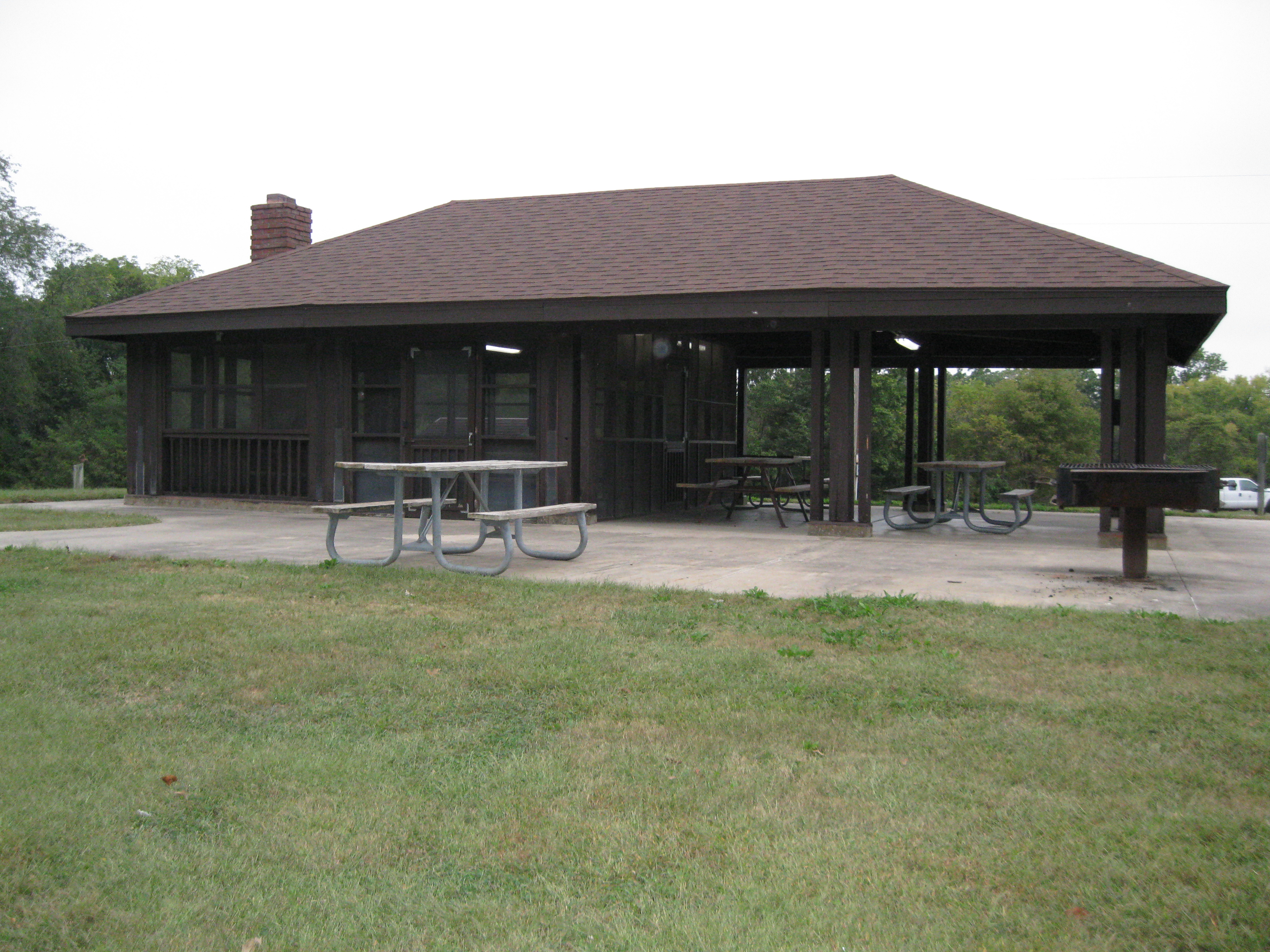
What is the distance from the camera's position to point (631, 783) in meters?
3.40

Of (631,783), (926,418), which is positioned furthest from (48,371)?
(631,783)

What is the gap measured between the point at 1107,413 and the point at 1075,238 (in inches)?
76.8

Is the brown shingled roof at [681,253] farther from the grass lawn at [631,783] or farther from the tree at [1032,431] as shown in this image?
the tree at [1032,431]

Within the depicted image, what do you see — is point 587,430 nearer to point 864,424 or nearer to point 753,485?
point 753,485

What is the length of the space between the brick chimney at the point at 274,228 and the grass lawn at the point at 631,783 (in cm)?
1166

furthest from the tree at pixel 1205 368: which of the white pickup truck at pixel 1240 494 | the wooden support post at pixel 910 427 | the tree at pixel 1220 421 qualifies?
the wooden support post at pixel 910 427

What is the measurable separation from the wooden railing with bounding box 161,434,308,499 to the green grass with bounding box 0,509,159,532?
1.43 metres

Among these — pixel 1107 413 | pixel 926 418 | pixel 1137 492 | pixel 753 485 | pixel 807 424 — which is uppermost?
pixel 807 424

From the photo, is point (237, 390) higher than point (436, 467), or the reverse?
point (237, 390)

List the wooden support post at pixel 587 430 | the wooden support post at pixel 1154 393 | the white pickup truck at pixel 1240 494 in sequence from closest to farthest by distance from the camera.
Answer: the wooden support post at pixel 1154 393 < the wooden support post at pixel 587 430 < the white pickup truck at pixel 1240 494

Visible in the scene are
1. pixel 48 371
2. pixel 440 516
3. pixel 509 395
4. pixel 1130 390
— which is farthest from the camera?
pixel 48 371

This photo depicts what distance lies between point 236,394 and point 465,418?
3.49 m

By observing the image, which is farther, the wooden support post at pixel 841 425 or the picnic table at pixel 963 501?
the picnic table at pixel 963 501

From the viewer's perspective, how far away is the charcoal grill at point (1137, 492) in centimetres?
714
